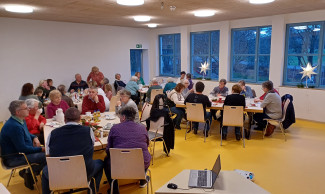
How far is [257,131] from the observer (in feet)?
20.0

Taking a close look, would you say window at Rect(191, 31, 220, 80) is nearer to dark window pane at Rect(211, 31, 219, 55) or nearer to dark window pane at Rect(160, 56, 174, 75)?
dark window pane at Rect(211, 31, 219, 55)

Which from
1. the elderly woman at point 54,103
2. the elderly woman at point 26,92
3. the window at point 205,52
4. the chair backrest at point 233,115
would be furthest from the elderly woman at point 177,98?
the window at point 205,52

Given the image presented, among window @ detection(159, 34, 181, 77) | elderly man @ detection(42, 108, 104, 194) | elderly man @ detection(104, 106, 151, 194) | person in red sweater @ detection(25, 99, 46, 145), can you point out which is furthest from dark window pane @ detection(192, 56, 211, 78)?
elderly man @ detection(42, 108, 104, 194)

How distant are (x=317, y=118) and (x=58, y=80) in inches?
313

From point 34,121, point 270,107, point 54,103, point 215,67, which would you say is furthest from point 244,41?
point 34,121

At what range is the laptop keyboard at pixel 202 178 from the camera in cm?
230

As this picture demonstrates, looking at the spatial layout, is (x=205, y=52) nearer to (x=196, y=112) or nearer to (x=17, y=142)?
(x=196, y=112)

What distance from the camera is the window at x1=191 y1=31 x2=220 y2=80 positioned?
938 cm

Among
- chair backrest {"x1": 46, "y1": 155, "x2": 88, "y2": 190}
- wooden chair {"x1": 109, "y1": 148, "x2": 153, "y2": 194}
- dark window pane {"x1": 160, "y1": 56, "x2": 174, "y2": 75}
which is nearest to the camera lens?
chair backrest {"x1": 46, "y1": 155, "x2": 88, "y2": 190}

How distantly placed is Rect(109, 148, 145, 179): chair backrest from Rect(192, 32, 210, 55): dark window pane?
748cm

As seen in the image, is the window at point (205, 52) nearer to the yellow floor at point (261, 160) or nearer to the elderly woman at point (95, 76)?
the elderly woman at point (95, 76)

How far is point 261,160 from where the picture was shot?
4465 mm

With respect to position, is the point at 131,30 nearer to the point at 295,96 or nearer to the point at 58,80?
the point at 58,80

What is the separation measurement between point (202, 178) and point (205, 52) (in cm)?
789
